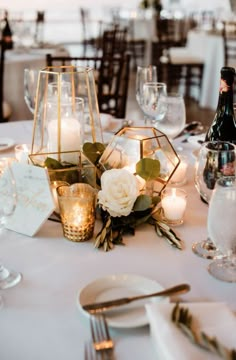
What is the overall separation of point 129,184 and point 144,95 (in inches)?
29.8

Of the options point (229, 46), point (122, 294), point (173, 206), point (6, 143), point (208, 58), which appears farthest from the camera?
point (208, 58)

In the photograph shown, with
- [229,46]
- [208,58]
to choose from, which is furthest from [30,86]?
[208,58]

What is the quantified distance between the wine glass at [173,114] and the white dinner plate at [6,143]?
52 centimetres

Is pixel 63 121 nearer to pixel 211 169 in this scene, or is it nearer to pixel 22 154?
pixel 22 154

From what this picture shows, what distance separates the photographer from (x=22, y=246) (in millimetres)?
1030

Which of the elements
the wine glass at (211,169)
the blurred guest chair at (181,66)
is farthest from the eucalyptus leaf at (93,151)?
the blurred guest chair at (181,66)

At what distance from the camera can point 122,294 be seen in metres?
0.84

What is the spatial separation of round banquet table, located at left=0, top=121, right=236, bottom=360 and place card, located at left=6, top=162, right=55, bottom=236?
27mm

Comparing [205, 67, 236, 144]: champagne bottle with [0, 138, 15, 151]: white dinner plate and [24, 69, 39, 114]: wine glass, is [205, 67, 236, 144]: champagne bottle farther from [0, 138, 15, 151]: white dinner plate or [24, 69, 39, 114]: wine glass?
[24, 69, 39, 114]: wine glass

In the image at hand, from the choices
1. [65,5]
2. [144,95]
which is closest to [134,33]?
[65,5]

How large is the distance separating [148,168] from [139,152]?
0.07 meters

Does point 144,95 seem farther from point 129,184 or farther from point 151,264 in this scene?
point 151,264

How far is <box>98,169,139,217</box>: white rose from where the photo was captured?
39.8 inches

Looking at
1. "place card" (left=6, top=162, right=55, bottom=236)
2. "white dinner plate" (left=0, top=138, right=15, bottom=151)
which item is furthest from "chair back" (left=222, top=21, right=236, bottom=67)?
"place card" (left=6, top=162, right=55, bottom=236)
